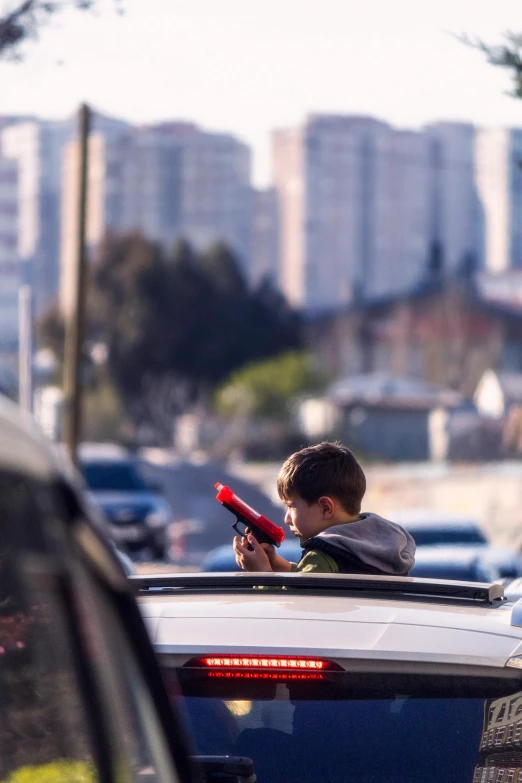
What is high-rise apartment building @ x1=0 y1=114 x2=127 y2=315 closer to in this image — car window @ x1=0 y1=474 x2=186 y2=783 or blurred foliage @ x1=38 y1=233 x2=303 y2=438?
blurred foliage @ x1=38 y1=233 x2=303 y2=438

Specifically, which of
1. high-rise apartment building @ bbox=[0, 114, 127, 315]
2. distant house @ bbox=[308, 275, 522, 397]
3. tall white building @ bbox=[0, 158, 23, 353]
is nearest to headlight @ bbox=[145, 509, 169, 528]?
tall white building @ bbox=[0, 158, 23, 353]

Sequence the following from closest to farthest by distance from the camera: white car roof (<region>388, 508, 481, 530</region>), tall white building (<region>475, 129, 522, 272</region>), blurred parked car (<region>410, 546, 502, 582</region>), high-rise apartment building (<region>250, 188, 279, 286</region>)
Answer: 1. blurred parked car (<region>410, 546, 502, 582</region>)
2. white car roof (<region>388, 508, 481, 530</region>)
3. high-rise apartment building (<region>250, 188, 279, 286</region>)
4. tall white building (<region>475, 129, 522, 272</region>)

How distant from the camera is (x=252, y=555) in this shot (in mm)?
4070

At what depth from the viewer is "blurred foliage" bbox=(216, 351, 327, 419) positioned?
64375mm

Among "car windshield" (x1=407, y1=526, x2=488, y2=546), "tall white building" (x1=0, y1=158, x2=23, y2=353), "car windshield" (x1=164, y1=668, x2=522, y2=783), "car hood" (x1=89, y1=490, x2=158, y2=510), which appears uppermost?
"tall white building" (x1=0, y1=158, x2=23, y2=353)

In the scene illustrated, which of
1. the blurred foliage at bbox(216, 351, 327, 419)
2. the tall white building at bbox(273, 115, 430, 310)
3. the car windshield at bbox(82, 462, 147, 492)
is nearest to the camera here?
the car windshield at bbox(82, 462, 147, 492)

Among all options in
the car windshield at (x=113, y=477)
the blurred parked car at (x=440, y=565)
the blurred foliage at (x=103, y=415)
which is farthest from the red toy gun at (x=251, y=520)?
the blurred foliage at (x=103, y=415)

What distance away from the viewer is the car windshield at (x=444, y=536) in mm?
16031

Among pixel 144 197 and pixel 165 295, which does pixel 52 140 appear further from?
pixel 165 295

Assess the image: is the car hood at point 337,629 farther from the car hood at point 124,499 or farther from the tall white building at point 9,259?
the car hood at point 124,499

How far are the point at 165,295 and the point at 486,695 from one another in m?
67.0

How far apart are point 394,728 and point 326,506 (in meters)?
1.21

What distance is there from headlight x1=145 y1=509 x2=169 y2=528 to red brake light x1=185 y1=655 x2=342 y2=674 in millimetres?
19740

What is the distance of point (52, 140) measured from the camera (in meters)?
146
